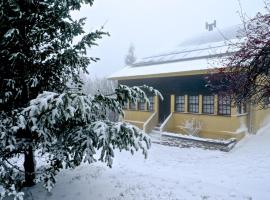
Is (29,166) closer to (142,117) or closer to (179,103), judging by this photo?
(179,103)

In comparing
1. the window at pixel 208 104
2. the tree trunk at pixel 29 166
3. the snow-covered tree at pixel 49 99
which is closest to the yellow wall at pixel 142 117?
the window at pixel 208 104

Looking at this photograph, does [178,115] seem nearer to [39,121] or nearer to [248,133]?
[248,133]

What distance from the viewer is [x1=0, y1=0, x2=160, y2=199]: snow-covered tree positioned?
621 centimetres

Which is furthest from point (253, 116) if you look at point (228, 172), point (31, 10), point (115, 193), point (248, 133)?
point (31, 10)

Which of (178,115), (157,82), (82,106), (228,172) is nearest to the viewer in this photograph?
(82,106)

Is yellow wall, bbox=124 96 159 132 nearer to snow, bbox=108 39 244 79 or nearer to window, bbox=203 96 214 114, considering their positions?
snow, bbox=108 39 244 79


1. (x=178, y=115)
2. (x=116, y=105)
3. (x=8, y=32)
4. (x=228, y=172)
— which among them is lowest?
(x=228, y=172)

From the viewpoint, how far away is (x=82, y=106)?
587 cm

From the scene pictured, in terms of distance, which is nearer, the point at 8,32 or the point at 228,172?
the point at 8,32

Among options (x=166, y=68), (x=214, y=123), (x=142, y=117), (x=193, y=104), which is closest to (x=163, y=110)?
(x=142, y=117)

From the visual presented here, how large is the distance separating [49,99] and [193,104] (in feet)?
51.9

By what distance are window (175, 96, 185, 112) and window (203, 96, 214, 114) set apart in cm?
177

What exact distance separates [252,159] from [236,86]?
728 centimetres

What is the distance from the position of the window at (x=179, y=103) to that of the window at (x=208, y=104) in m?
1.77
